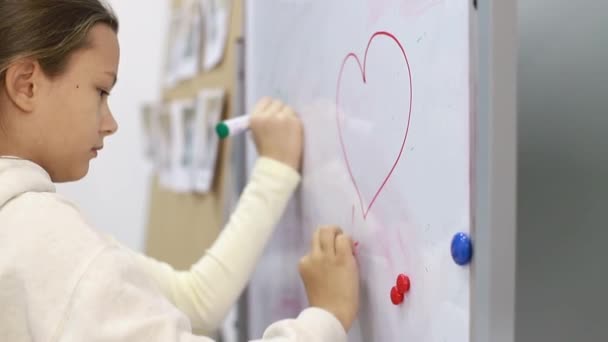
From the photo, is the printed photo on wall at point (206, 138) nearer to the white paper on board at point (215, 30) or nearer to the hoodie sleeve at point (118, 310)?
the white paper on board at point (215, 30)

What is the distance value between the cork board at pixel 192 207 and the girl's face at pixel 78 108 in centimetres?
43

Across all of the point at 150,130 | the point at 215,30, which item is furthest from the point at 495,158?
the point at 150,130

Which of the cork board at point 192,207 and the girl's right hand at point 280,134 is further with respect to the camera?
the cork board at point 192,207

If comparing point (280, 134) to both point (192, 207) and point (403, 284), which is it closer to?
point (403, 284)

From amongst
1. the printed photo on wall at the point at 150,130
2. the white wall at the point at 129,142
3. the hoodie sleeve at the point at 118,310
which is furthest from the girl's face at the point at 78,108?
the white wall at the point at 129,142

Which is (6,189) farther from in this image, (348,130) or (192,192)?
(192,192)

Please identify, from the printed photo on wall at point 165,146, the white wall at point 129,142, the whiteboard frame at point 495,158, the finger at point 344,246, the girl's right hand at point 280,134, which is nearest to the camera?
the whiteboard frame at point 495,158

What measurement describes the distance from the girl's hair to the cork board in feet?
1.51

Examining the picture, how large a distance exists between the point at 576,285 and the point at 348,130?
0.25 m

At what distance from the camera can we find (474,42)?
396 mm

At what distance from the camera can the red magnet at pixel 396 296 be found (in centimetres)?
51

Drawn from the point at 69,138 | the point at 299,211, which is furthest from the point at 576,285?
the point at 69,138

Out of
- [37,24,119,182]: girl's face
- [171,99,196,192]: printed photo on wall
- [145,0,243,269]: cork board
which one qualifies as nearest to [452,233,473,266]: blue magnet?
[37,24,119,182]: girl's face

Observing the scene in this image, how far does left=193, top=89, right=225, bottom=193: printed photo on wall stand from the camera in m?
1.22
